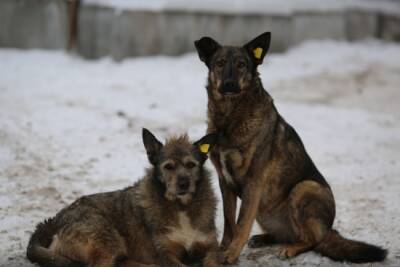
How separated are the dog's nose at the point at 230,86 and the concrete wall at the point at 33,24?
9341mm

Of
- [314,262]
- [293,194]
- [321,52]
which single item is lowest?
[314,262]

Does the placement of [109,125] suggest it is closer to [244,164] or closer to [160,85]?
[160,85]

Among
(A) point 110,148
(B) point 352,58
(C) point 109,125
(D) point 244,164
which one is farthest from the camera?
(B) point 352,58

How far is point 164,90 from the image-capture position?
1398cm

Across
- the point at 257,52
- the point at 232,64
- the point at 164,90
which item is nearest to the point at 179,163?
the point at 232,64

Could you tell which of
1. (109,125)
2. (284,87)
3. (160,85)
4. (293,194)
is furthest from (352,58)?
(293,194)

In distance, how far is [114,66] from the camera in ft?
49.1

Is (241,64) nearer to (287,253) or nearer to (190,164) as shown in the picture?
(190,164)

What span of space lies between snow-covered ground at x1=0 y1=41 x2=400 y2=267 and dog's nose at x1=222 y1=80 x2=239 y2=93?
1720 millimetres

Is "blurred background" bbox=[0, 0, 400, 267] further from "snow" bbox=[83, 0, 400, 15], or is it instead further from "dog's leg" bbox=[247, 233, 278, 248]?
"dog's leg" bbox=[247, 233, 278, 248]

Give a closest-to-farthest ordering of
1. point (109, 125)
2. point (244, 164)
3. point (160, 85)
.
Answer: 1. point (244, 164)
2. point (109, 125)
3. point (160, 85)

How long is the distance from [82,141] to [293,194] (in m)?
4.89

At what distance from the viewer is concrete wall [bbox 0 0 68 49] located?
15445mm

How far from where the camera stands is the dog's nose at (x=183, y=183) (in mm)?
6461
